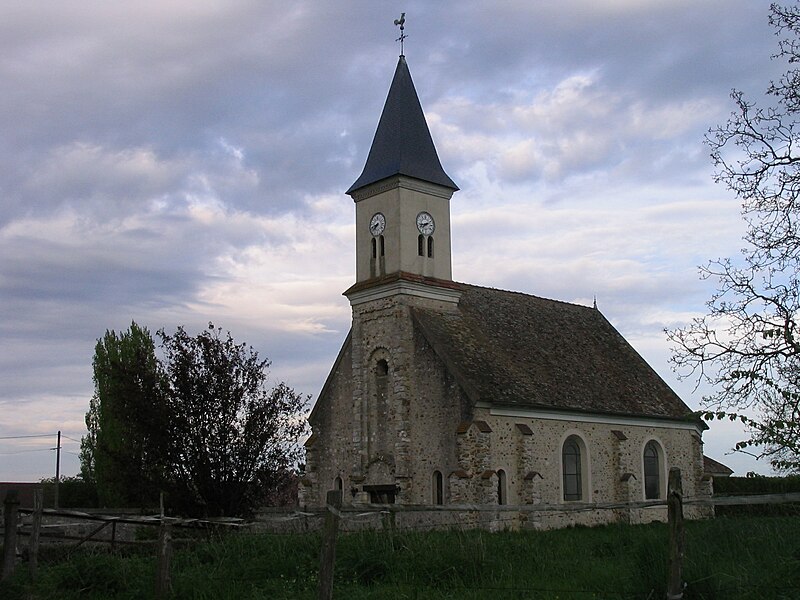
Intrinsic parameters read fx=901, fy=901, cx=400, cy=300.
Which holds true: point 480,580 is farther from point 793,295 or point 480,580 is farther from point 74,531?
point 74,531

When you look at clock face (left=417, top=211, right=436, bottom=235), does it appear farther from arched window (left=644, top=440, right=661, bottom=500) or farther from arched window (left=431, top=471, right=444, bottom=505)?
arched window (left=644, top=440, right=661, bottom=500)

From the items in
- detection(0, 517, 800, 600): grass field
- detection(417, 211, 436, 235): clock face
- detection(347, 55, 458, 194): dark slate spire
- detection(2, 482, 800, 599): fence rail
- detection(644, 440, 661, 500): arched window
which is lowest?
detection(0, 517, 800, 600): grass field

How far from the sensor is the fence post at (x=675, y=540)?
8.58 m

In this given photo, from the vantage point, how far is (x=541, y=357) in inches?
1435

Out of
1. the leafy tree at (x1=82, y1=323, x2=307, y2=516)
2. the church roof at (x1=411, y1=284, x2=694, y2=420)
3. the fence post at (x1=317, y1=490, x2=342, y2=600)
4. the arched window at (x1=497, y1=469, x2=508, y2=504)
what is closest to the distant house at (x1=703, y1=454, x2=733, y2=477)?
the church roof at (x1=411, y1=284, x2=694, y2=420)

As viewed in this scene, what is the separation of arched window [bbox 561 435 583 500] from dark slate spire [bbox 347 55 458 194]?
10979 mm

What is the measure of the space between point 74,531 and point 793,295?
23.7 meters

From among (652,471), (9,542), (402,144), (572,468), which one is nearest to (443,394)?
(572,468)

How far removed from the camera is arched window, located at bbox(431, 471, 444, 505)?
31.3m

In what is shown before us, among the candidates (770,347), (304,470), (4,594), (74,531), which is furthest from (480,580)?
(304,470)

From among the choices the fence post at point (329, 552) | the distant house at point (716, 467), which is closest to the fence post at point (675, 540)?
the fence post at point (329, 552)

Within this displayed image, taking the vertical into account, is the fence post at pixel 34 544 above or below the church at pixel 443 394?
below

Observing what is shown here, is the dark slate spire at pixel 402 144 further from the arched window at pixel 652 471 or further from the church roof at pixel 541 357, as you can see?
the arched window at pixel 652 471

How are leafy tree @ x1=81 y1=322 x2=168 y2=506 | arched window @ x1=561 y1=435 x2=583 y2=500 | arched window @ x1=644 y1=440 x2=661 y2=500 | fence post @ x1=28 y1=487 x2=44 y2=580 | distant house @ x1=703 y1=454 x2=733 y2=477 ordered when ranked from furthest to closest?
1. distant house @ x1=703 y1=454 x2=733 y2=477
2. arched window @ x1=644 y1=440 x2=661 y2=500
3. arched window @ x1=561 y1=435 x2=583 y2=500
4. leafy tree @ x1=81 y1=322 x2=168 y2=506
5. fence post @ x1=28 y1=487 x2=44 y2=580
